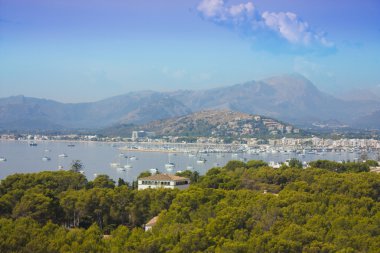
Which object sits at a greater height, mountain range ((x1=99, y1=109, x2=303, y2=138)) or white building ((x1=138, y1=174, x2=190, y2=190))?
mountain range ((x1=99, y1=109, x2=303, y2=138))

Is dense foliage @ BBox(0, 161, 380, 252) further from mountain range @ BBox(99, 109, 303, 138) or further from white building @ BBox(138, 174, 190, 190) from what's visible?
→ mountain range @ BBox(99, 109, 303, 138)

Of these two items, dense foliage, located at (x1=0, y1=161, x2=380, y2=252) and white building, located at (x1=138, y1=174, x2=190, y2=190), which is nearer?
dense foliage, located at (x1=0, y1=161, x2=380, y2=252)

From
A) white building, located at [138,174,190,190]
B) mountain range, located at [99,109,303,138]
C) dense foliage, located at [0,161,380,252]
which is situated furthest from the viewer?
mountain range, located at [99,109,303,138]

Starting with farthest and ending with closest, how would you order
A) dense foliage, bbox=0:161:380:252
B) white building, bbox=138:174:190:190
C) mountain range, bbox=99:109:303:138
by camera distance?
mountain range, bbox=99:109:303:138 < white building, bbox=138:174:190:190 < dense foliage, bbox=0:161:380:252

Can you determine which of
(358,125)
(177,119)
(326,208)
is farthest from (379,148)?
(358,125)

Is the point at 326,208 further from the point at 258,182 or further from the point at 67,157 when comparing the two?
the point at 67,157

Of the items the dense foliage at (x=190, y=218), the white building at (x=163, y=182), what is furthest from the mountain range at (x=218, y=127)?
the dense foliage at (x=190, y=218)

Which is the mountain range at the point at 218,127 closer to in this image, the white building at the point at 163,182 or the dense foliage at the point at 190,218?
the white building at the point at 163,182

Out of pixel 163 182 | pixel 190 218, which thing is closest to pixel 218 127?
pixel 163 182

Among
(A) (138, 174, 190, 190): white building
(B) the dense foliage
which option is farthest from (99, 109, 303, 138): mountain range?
(B) the dense foliage
